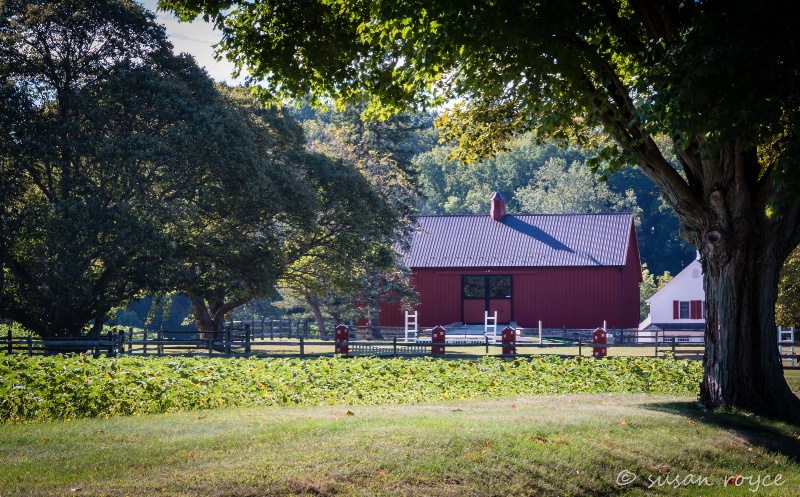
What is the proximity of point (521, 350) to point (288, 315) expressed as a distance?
116ft

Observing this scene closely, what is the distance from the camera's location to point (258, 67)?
14.9m

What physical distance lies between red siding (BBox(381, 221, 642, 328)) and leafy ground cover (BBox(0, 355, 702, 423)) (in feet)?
82.9

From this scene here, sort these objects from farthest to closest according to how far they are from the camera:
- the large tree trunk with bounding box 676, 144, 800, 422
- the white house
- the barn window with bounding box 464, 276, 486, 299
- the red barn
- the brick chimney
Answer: the brick chimney → the white house → the barn window with bounding box 464, 276, 486, 299 → the red barn → the large tree trunk with bounding box 676, 144, 800, 422

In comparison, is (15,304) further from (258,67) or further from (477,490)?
(477,490)

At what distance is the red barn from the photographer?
49.6m

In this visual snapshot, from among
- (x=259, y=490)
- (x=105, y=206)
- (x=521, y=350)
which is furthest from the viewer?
(x=521, y=350)

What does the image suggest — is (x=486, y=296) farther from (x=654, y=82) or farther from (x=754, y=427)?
(x=654, y=82)

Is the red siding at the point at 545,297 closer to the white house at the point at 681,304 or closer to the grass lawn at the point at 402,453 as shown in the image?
the white house at the point at 681,304

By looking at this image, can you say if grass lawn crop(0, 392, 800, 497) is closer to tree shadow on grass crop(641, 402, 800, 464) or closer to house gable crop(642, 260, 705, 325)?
tree shadow on grass crop(641, 402, 800, 464)

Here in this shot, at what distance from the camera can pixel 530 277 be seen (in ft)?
165

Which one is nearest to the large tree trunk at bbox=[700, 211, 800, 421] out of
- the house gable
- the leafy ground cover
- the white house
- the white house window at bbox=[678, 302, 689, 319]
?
the leafy ground cover

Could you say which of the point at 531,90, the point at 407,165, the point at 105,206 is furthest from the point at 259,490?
the point at 407,165

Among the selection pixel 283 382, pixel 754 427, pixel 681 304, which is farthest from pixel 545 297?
pixel 754 427

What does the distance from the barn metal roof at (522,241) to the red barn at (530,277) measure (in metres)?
0.06
